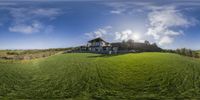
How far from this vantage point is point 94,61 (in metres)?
17.5

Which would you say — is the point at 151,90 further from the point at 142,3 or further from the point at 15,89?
the point at 15,89

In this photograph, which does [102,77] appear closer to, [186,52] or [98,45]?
[98,45]

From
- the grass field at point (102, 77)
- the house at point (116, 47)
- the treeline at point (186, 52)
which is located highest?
the house at point (116, 47)

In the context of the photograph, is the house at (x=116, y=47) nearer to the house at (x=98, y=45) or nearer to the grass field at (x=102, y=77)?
the house at (x=98, y=45)

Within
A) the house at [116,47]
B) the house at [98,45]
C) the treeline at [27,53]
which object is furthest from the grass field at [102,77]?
the house at [98,45]

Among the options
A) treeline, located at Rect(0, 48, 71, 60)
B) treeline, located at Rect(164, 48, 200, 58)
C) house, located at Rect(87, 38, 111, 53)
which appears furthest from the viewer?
treeline, located at Rect(0, 48, 71, 60)

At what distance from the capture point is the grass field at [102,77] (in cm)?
1603

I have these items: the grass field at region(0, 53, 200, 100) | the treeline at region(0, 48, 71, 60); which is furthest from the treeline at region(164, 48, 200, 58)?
the treeline at region(0, 48, 71, 60)

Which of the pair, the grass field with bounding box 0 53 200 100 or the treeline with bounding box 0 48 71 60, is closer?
the grass field with bounding box 0 53 200 100

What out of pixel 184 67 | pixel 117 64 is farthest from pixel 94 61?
pixel 184 67

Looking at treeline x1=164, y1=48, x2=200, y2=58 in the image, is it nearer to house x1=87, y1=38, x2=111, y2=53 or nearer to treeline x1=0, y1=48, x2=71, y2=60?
house x1=87, y1=38, x2=111, y2=53

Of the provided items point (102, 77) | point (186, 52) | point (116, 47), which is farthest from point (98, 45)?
point (186, 52)

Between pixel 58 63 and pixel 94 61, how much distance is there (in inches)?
46.5

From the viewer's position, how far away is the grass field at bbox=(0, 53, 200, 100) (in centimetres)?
1603
